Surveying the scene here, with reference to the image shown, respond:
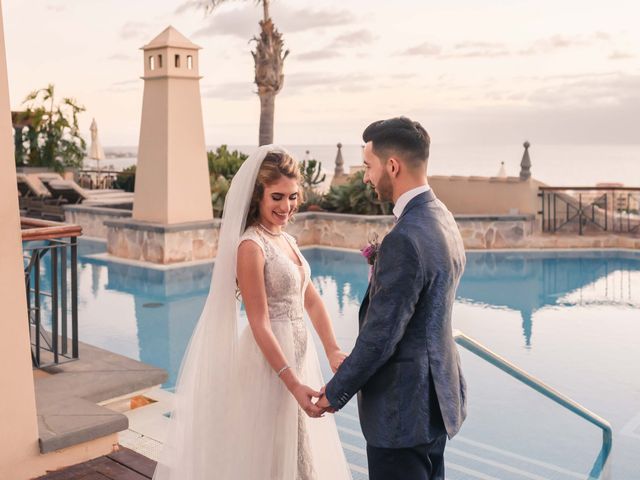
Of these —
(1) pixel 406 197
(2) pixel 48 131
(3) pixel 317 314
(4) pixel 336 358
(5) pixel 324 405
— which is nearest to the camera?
(1) pixel 406 197

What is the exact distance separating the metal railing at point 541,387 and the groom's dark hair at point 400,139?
1.35 m

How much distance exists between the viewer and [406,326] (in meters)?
2.08

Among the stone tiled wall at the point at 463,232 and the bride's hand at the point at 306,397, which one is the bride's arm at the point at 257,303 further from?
the stone tiled wall at the point at 463,232

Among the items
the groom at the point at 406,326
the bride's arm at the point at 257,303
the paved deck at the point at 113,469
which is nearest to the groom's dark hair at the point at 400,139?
the groom at the point at 406,326

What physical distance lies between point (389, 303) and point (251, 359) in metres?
0.96

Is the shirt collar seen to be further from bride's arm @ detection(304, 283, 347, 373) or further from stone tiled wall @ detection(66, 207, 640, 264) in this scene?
stone tiled wall @ detection(66, 207, 640, 264)

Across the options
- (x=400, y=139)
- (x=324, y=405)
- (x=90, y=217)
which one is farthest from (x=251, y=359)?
(x=90, y=217)

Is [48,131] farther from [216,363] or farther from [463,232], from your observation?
[216,363]

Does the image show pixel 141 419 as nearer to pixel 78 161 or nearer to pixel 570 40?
pixel 78 161

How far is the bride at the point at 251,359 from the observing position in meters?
2.76

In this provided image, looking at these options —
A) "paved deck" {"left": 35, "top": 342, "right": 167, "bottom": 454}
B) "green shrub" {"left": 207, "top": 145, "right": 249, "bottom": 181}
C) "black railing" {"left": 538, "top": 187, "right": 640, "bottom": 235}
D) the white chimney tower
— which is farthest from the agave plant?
"paved deck" {"left": 35, "top": 342, "right": 167, "bottom": 454}

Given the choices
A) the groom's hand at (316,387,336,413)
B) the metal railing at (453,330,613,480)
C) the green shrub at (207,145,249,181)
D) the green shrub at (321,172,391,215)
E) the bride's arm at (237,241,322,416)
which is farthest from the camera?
the green shrub at (207,145,249,181)

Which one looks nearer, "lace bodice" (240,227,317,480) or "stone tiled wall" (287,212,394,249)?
"lace bodice" (240,227,317,480)

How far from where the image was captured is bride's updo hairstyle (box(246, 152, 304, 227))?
108 inches
